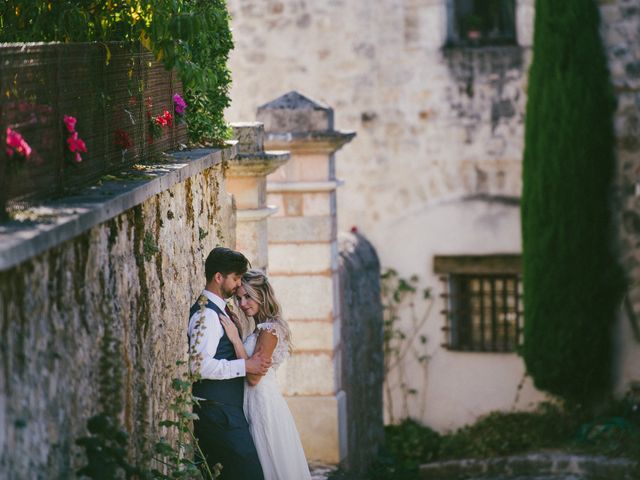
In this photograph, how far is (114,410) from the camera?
14.4 feet

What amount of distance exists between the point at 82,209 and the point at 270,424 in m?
2.28

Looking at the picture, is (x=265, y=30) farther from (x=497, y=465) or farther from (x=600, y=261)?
(x=497, y=465)

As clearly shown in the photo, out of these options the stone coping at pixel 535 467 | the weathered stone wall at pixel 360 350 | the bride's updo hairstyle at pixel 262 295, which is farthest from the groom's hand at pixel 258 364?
the stone coping at pixel 535 467

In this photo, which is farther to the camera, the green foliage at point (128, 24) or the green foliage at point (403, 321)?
the green foliage at point (403, 321)

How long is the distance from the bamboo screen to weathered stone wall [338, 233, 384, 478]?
14.7 feet

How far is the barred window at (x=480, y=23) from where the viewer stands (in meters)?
13.7

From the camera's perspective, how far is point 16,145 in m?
3.81

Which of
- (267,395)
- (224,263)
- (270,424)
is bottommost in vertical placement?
(270,424)

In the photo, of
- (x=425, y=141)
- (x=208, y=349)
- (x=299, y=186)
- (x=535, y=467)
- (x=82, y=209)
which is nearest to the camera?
(x=82, y=209)

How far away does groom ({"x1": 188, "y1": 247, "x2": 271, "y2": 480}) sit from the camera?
570 centimetres

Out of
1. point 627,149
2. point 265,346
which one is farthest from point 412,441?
point 265,346

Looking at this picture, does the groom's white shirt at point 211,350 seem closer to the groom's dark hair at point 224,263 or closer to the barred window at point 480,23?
the groom's dark hair at point 224,263

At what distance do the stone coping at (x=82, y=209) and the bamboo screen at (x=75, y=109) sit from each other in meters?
0.07

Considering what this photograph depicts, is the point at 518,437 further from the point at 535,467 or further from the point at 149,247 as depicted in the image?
the point at 149,247
